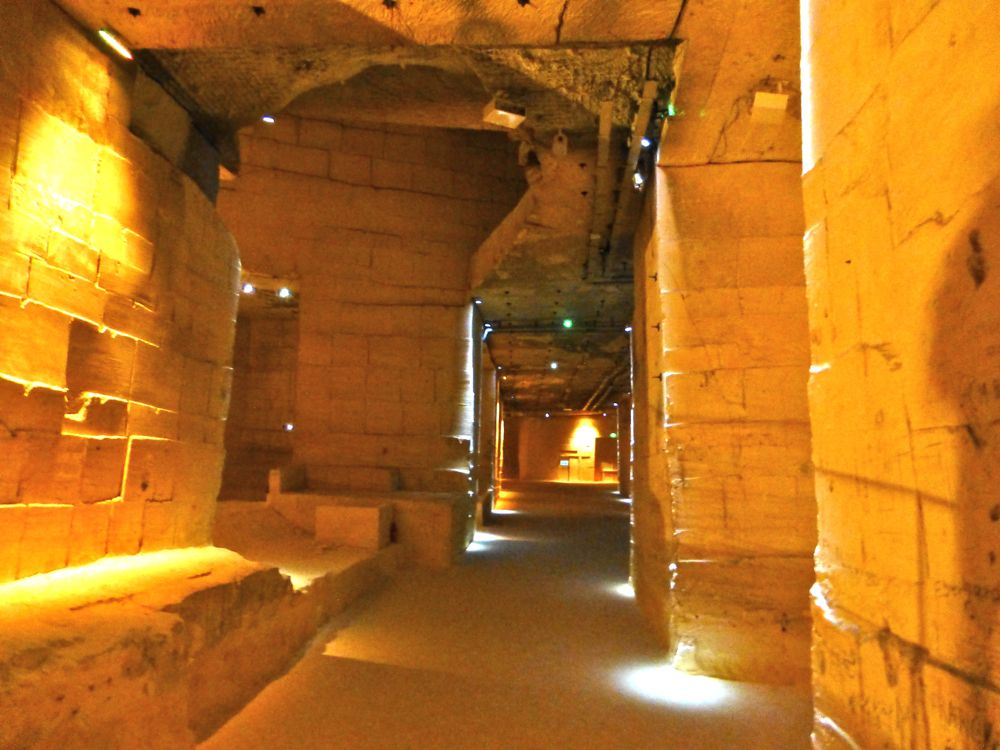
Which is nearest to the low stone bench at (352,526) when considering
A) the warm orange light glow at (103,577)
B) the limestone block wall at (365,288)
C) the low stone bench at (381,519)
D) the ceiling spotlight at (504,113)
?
the low stone bench at (381,519)

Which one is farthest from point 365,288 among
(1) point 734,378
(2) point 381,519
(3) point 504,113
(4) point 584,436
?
(4) point 584,436

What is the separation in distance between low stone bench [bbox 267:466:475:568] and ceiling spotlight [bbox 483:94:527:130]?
458cm

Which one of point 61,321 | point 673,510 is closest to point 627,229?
point 673,510

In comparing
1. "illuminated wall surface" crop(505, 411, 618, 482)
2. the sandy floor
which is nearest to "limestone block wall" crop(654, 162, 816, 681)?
the sandy floor

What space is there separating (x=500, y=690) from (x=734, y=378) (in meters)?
2.66

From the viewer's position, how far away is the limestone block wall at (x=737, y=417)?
4.47 metres

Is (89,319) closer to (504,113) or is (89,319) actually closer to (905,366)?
(504,113)

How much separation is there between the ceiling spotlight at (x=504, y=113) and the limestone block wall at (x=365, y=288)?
4.66 m

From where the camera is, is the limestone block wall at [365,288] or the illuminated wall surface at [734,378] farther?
the limestone block wall at [365,288]

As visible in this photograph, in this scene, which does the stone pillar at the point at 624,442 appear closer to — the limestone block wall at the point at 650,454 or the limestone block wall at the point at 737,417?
the limestone block wall at the point at 650,454

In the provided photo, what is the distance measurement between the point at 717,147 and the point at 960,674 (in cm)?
424

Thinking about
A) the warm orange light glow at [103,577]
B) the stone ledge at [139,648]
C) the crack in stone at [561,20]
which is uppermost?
the crack in stone at [561,20]

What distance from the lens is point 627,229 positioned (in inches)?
291

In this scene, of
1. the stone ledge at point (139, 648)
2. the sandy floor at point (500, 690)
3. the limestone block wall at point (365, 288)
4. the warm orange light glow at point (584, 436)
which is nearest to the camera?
the stone ledge at point (139, 648)
